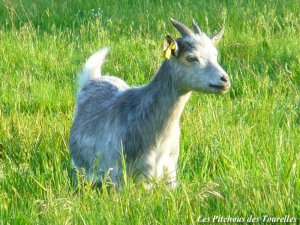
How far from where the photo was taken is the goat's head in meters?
5.01

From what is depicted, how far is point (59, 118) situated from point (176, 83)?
5.78ft

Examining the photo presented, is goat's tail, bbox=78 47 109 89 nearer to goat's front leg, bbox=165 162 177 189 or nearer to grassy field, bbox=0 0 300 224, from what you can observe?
grassy field, bbox=0 0 300 224

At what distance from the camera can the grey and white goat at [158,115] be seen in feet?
16.8

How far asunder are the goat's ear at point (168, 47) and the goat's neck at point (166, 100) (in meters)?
0.16

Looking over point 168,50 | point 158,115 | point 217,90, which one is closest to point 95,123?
point 158,115

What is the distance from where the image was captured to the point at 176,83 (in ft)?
17.3

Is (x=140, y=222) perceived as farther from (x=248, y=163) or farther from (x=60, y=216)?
(x=248, y=163)

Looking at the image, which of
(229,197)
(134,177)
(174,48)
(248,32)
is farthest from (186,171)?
(248,32)

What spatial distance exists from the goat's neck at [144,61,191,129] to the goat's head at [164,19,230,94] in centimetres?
8

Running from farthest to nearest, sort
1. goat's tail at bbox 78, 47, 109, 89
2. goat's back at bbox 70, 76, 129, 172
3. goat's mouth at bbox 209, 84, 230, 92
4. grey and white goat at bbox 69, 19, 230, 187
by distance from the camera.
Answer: goat's tail at bbox 78, 47, 109, 89
goat's back at bbox 70, 76, 129, 172
grey and white goat at bbox 69, 19, 230, 187
goat's mouth at bbox 209, 84, 230, 92

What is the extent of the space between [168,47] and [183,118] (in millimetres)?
1299

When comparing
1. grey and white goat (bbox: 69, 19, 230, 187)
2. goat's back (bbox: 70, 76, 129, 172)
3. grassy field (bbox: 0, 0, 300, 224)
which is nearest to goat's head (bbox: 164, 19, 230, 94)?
grey and white goat (bbox: 69, 19, 230, 187)

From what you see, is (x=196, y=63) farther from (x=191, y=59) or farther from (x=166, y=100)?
(x=166, y=100)

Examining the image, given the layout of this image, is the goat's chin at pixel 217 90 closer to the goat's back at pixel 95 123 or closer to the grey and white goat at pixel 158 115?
the grey and white goat at pixel 158 115
